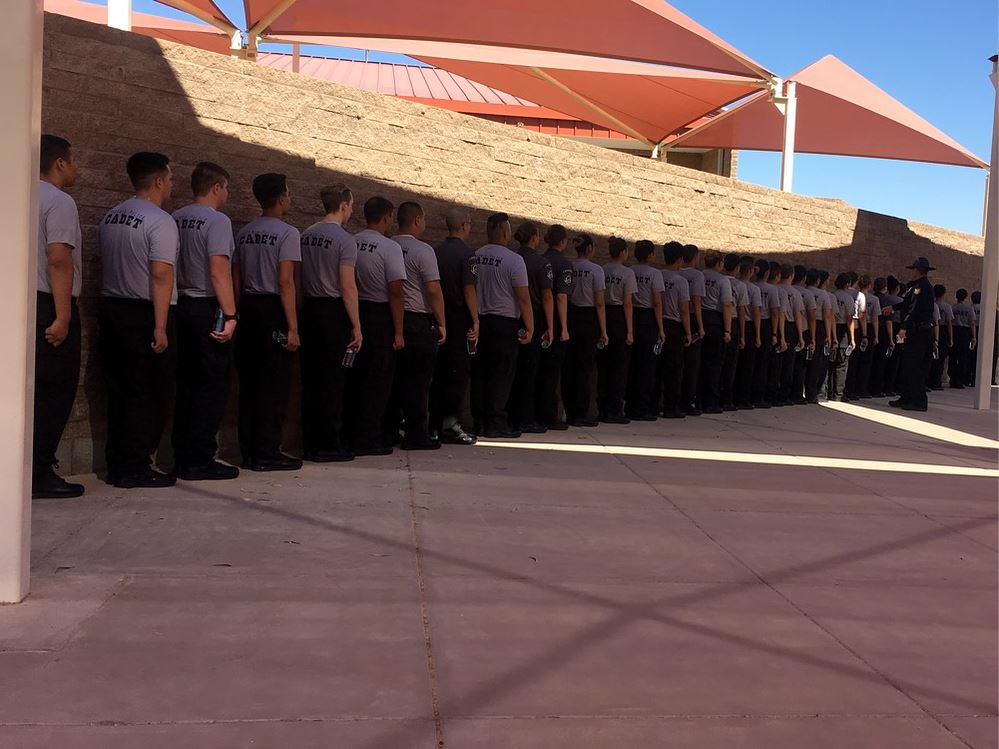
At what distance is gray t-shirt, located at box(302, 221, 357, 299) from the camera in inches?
279

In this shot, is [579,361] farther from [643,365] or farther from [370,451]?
[370,451]

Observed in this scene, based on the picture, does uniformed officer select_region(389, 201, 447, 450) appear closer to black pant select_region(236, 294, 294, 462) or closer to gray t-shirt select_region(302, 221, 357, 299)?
gray t-shirt select_region(302, 221, 357, 299)

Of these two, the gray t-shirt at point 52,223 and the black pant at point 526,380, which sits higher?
the gray t-shirt at point 52,223

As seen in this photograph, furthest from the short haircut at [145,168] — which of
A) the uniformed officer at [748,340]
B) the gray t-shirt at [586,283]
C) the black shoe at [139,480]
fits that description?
the uniformed officer at [748,340]

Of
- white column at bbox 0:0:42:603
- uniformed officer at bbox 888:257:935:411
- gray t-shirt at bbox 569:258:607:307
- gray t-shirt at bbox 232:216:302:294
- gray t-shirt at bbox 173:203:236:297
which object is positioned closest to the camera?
white column at bbox 0:0:42:603

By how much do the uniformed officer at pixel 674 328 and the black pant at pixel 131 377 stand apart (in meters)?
6.51

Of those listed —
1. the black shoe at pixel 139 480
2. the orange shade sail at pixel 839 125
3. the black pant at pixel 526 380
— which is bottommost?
the black shoe at pixel 139 480

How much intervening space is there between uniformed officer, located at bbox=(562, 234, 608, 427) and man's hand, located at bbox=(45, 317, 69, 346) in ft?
16.8

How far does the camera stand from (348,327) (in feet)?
24.0

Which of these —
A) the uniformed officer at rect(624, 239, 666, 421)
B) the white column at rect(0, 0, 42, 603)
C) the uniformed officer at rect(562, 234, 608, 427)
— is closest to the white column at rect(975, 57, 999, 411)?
the uniformed officer at rect(624, 239, 666, 421)

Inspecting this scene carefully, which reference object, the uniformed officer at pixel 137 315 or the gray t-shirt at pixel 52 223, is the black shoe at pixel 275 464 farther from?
the gray t-shirt at pixel 52 223

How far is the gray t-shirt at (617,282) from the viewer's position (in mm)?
10266

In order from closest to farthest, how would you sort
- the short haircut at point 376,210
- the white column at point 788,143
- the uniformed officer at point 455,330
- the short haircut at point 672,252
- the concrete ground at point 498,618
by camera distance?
the concrete ground at point 498,618 → the short haircut at point 376,210 → the uniformed officer at point 455,330 → the short haircut at point 672,252 → the white column at point 788,143

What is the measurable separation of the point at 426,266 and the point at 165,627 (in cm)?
467
